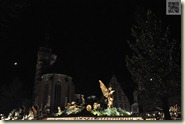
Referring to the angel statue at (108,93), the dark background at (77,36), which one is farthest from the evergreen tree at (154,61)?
the angel statue at (108,93)

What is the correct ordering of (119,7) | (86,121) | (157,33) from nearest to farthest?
(86,121) → (157,33) → (119,7)

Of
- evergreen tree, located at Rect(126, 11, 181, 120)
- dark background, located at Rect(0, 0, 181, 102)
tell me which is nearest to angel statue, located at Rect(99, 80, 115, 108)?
dark background, located at Rect(0, 0, 181, 102)

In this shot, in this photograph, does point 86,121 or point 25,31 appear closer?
point 86,121

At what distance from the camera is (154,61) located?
11.5 ft

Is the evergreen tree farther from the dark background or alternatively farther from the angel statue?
the angel statue

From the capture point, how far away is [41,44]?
411 cm

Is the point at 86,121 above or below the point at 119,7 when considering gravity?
below

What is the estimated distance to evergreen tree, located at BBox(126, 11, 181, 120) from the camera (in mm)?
3316

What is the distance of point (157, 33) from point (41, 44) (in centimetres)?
207

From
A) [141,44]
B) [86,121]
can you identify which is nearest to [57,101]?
[86,121]

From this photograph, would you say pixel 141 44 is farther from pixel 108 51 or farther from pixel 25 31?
pixel 25 31

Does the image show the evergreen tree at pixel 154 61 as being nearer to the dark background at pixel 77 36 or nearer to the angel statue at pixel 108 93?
the dark background at pixel 77 36

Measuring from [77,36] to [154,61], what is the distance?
147cm

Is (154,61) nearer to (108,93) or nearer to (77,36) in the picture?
(108,93)
